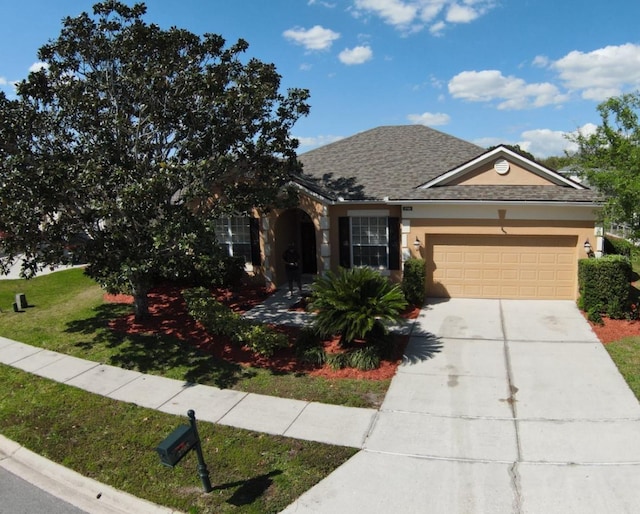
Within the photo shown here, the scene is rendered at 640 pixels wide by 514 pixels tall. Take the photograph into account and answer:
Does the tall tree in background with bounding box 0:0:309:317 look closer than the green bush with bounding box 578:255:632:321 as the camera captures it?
Yes

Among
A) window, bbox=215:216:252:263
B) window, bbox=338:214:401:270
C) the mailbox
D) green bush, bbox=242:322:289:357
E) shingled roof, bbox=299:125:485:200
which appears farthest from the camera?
window, bbox=215:216:252:263

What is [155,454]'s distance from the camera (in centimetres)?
717

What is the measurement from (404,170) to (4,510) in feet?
47.5

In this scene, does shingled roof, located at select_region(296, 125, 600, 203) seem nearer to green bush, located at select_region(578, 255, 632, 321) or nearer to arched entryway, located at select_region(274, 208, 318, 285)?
arched entryway, located at select_region(274, 208, 318, 285)

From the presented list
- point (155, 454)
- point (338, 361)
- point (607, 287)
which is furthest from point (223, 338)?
point (607, 287)

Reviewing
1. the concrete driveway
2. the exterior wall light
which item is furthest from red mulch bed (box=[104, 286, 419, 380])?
the exterior wall light

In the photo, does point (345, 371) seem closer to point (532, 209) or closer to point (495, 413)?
point (495, 413)

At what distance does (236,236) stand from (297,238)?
A: 7.81ft

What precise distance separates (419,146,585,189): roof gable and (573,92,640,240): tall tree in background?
8.36ft

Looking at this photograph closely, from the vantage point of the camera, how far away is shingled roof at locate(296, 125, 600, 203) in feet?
45.6

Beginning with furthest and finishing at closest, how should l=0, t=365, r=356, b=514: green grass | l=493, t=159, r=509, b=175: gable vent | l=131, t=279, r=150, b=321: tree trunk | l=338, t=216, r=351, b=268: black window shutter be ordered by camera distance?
l=338, t=216, r=351, b=268: black window shutter → l=493, t=159, r=509, b=175: gable vent → l=131, t=279, r=150, b=321: tree trunk → l=0, t=365, r=356, b=514: green grass

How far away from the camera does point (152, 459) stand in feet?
23.1

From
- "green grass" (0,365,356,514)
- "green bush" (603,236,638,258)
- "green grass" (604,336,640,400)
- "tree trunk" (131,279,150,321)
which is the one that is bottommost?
"green grass" (0,365,356,514)

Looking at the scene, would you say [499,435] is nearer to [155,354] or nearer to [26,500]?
[26,500]
